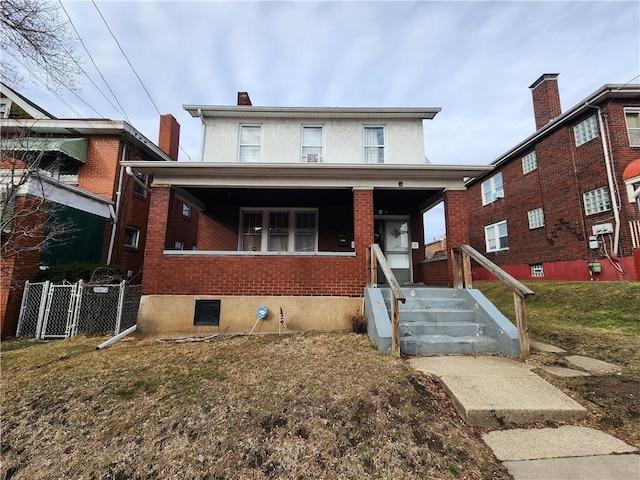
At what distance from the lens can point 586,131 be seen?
11.7 meters

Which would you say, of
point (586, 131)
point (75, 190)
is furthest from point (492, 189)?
point (75, 190)

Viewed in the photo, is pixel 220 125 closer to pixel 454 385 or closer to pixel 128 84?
pixel 128 84

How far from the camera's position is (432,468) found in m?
2.22

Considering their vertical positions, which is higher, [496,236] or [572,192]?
[572,192]

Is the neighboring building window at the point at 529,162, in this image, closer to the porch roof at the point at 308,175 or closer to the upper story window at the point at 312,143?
the porch roof at the point at 308,175

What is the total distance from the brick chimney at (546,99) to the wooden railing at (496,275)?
1306cm

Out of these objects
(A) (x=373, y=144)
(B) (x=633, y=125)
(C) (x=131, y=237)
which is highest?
(B) (x=633, y=125)

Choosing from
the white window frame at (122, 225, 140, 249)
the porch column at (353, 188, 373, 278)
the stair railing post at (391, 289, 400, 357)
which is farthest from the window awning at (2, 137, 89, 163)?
the stair railing post at (391, 289, 400, 357)

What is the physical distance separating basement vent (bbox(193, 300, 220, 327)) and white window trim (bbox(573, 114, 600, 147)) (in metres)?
15.1

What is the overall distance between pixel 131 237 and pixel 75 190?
11.5 feet

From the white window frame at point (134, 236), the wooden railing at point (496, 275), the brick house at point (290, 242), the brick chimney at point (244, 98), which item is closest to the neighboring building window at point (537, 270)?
the brick house at point (290, 242)

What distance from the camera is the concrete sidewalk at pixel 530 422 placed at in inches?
84.3

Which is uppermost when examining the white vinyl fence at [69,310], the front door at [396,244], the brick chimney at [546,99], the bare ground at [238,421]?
the brick chimney at [546,99]

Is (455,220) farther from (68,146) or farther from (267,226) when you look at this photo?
(68,146)
